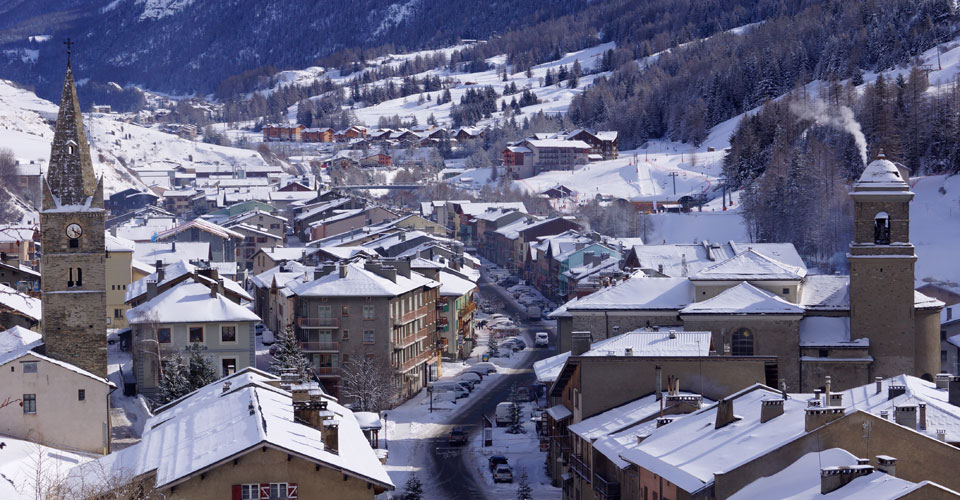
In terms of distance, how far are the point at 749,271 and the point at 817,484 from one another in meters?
34.2

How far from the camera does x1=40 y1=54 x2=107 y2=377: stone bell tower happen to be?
5178 cm

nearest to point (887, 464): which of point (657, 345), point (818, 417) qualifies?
point (818, 417)

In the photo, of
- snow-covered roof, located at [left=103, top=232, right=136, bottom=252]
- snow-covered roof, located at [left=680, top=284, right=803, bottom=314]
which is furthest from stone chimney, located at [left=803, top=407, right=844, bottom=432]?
snow-covered roof, located at [left=103, top=232, right=136, bottom=252]

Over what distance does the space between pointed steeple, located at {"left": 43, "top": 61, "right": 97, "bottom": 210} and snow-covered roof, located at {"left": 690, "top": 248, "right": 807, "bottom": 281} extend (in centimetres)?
2480

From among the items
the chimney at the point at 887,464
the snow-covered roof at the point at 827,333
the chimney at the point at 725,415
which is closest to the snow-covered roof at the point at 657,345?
the chimney at the point at 725,415

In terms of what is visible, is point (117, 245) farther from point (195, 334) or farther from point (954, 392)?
point (954, 392)

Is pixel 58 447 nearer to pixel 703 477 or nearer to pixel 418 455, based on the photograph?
pixel 418 455

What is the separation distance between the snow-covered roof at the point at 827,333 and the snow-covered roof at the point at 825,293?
0.47 metres

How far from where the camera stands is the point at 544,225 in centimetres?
12506

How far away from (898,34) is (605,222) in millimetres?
59797

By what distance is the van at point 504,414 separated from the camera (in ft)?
201

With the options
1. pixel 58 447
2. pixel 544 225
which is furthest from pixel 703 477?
pixel 544 225

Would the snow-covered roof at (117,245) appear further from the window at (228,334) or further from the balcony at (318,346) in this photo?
the window at (228,334)

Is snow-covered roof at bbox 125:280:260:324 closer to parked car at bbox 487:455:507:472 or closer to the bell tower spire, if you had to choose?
the bell tower spire
